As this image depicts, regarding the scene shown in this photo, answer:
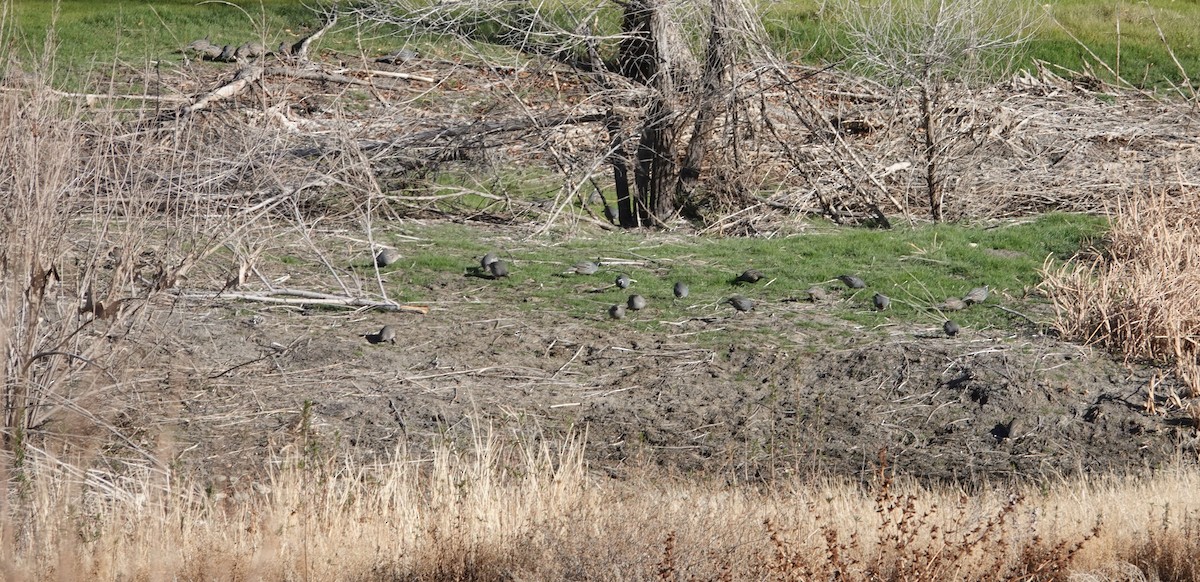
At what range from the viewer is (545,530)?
475 cm

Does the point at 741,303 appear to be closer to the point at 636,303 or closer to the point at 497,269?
the point at 636,303

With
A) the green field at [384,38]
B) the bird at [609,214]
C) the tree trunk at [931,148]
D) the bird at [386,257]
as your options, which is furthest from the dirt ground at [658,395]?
the green field at [384,38]

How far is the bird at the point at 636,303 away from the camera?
8266mm

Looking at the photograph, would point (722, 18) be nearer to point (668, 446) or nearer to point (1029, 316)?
point (1029, 316)

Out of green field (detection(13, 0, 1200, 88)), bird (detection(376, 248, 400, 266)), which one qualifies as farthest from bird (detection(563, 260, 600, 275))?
green field (detection(13, 0, 1200, 88))

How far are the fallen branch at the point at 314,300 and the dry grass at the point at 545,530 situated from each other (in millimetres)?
2323

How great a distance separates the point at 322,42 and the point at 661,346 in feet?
39.0

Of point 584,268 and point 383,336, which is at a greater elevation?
point 584,268

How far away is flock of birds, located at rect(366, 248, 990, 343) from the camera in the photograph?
7766 millimetres

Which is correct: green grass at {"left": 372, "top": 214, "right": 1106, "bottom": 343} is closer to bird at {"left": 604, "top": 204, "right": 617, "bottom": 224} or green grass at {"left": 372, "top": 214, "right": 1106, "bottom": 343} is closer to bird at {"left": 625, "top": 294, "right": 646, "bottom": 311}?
bird at {"left": 625, "top": 294, "right": 646, "bottom": 311}

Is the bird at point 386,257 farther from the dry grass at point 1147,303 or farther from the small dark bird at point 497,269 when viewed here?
the dry grass at point 1147,303

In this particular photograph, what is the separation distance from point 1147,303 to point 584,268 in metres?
3.80

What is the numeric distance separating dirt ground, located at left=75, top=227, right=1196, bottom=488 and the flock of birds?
107 millimetres

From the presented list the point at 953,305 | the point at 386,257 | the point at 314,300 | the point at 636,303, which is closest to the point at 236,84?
the point at 386,257
